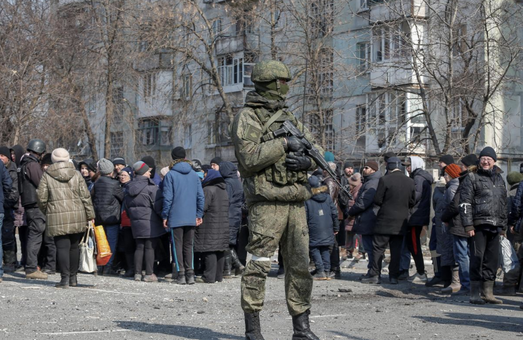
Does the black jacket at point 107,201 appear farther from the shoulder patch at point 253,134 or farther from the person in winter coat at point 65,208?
the shoulder patch at point 253,134

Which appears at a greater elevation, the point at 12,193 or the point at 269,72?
the point at 269,72

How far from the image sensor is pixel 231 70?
1770 inches

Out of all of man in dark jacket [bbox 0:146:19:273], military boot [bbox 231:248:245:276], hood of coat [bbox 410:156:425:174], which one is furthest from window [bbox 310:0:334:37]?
man in dark jacket [bbox 0:146:19:273]

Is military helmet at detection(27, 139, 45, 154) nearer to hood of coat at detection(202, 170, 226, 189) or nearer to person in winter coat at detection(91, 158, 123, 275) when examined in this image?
person in winter coat at detection(91, 158, 123, 275)

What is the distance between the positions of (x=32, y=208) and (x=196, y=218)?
2518 millimetres

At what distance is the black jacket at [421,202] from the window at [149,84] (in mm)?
21764

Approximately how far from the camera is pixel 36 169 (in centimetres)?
1350

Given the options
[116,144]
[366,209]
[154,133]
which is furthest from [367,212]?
[154,133]

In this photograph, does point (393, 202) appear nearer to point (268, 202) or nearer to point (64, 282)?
point (64, 282)

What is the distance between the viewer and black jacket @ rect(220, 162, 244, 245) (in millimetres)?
13984

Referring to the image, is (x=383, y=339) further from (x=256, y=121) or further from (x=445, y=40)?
(x=445, y=40)

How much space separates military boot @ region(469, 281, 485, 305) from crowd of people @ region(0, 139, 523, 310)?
0.41 metres

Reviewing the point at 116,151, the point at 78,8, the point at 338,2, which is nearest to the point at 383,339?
the point at 338,2

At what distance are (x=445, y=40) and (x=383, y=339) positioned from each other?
13.6 metres
